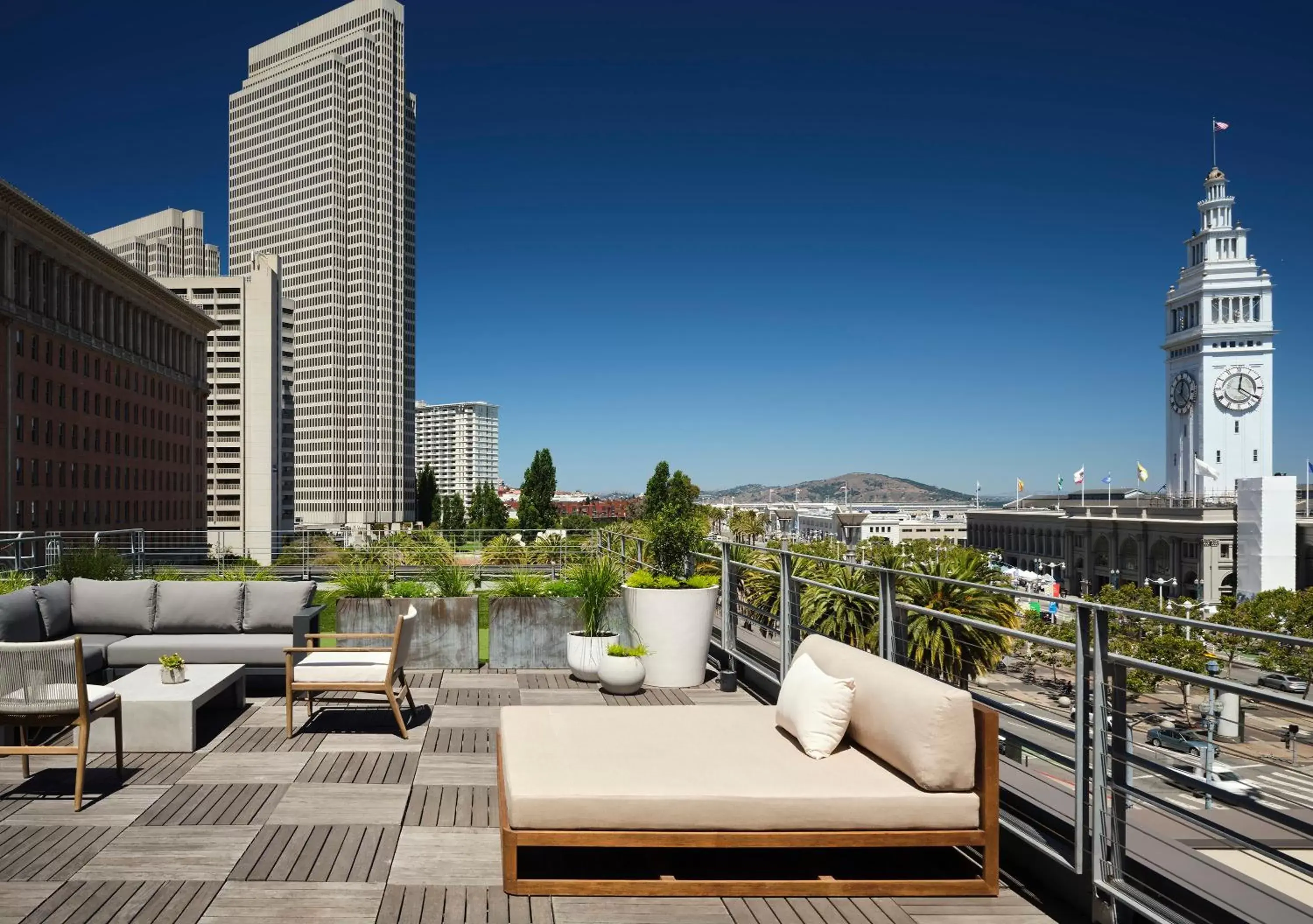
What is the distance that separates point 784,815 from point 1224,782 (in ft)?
4.47

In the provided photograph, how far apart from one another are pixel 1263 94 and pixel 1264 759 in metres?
77.5

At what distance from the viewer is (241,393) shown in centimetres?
8775

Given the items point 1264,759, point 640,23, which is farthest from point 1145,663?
point 640,23

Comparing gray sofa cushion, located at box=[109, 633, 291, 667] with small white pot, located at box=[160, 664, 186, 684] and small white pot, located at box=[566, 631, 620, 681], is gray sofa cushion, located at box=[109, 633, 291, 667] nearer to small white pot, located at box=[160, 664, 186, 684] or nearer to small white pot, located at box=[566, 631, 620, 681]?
small white pot, located at box=[160, 664, 186, 684]

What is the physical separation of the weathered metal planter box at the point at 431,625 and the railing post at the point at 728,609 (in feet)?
7.39

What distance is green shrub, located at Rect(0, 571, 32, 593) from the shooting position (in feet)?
24.3

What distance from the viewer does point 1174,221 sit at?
131500 mm

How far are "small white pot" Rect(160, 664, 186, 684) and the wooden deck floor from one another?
467 mm

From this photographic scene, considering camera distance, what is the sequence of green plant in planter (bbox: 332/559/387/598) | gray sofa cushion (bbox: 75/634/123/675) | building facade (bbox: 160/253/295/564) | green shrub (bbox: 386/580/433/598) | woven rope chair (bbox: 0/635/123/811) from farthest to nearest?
building facade (bbox: 160/253/295/564) → green shrub (bbox: 386/580/433/598) → green plant in planter (bbox: 332/559/387/598) → gray sofa cushion (bbox: 75/634/123/675) → woven rope chair (bbox: 0/635/123/811)

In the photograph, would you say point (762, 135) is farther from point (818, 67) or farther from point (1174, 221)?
point (1174, 221)

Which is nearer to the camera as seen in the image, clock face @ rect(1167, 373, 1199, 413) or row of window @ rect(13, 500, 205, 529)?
row of window @ rect(13, 500, 205, 529)

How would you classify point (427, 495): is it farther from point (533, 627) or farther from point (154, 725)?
point (154, 725)

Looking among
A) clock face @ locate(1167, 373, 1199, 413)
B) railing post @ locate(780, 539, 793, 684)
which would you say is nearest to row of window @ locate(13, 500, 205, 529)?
railing post @ locate(780, 539, 793, 684)

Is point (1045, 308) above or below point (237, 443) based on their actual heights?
above
